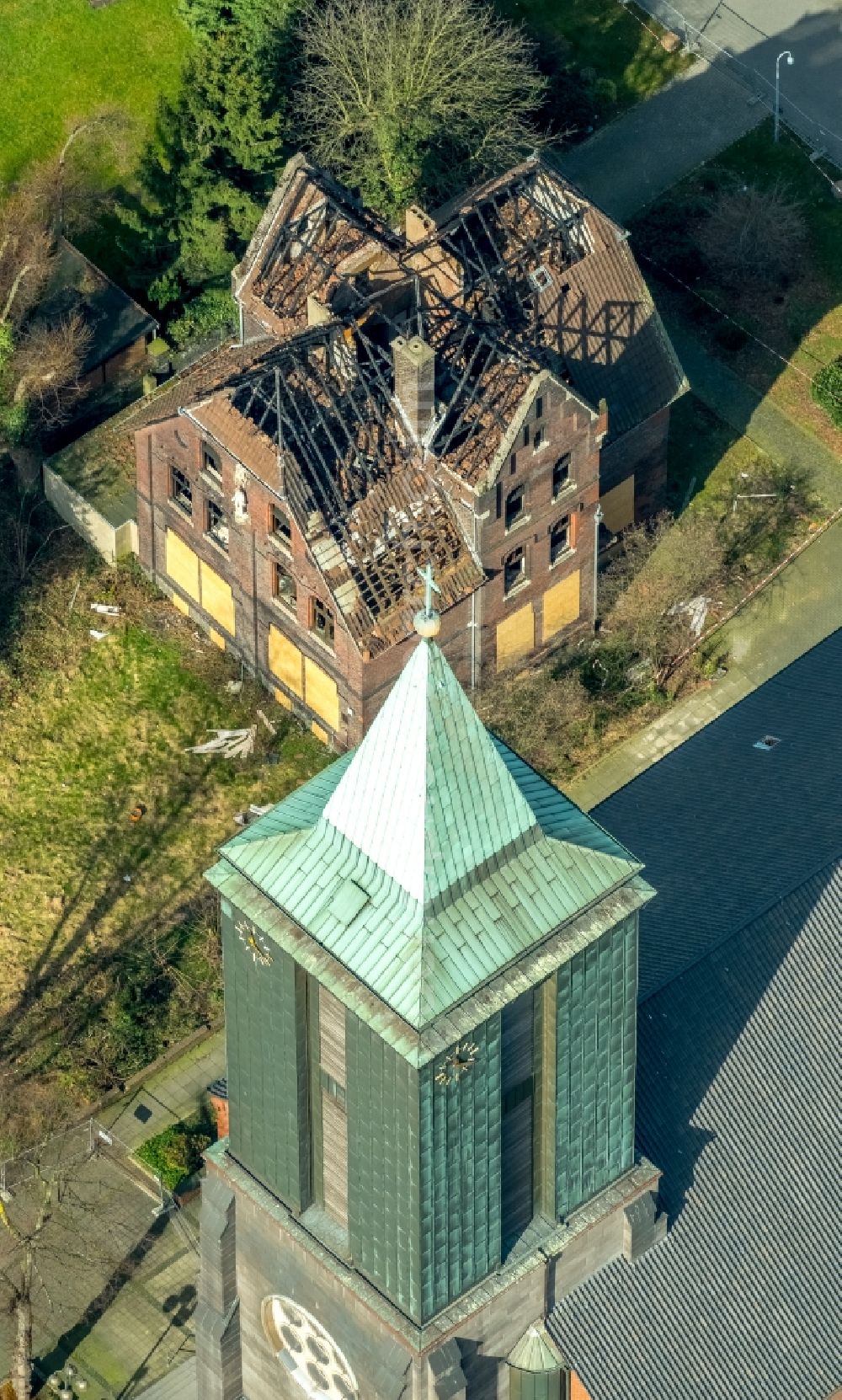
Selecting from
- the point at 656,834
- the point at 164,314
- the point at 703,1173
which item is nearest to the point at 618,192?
the point at 164,314

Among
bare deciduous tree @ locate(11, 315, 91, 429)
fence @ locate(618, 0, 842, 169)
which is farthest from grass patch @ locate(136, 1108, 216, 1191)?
fence @ locate(618, 0, 842, 169)

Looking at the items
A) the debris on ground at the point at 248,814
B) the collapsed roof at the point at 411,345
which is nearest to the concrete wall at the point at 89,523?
the collapsed roof at the point at 411,345

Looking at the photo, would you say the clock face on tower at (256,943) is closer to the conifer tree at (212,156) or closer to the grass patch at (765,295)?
the conifer tree at (212,156)

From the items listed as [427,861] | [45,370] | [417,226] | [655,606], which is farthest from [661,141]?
[427,861]

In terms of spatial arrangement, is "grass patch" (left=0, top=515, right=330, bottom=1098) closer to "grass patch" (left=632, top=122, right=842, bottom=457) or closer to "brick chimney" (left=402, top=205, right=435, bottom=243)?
"brick chimney" (left=402, top=205, right=435, bottom=243)

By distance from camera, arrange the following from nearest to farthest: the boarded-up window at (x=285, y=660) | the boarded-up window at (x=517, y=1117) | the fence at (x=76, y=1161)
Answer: the boarded-up window at (x=517, y=1117)
the fence at (x=76, y=1161)
the boarded-up window at (x=285, y=660)

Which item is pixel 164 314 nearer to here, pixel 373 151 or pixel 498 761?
pixel 373 151
